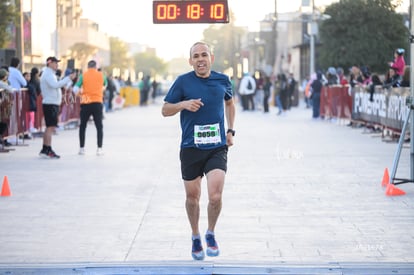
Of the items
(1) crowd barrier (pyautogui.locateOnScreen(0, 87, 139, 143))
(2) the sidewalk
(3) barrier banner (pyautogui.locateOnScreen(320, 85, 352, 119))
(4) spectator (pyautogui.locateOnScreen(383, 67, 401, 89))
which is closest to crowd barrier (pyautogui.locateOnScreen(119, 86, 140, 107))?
(3) barrier banner (pyautogui.locateOnScreen(320, 85, 352, 119))

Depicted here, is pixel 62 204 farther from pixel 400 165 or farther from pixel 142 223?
pixel 400 165

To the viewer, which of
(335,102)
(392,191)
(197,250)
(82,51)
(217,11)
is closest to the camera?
(197,250)

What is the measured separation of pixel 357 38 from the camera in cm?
4469

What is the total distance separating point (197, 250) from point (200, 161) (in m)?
→ 0.73

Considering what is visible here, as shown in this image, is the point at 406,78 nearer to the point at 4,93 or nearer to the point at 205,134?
the point at 4,93

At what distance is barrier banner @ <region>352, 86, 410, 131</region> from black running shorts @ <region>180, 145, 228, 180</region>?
9.78 meters

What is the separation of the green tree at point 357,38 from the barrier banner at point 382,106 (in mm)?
4261

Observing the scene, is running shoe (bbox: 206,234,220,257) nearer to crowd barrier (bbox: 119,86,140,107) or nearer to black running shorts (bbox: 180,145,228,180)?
black running shorts (bbox: 180,145,228,180)

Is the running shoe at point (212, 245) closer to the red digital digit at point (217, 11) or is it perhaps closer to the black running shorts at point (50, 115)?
the black running shorts at point (50, 115)

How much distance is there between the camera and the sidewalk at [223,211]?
8.51 meters

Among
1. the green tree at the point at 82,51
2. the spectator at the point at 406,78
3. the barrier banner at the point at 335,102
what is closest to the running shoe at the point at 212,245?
the spectator at the point at 406,78

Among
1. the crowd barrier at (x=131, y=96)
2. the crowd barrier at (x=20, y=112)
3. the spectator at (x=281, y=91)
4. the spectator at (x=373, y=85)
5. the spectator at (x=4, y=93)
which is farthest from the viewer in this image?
the crowd barrier at (x=131, y=96)

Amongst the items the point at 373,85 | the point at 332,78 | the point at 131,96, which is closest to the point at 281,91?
the point at 332,78

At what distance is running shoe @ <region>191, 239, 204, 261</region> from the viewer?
823 centimetres
